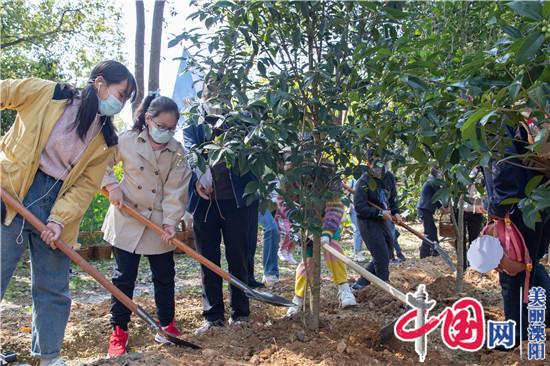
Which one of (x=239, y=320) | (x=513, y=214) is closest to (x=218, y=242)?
(x=239, y=320)

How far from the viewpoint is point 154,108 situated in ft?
10.9

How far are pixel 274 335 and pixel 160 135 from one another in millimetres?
1439

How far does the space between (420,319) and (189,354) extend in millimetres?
1296

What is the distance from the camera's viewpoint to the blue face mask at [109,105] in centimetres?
291

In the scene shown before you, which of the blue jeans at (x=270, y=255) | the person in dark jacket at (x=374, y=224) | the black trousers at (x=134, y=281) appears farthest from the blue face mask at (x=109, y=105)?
the blue jeans at (x=270, y=255)

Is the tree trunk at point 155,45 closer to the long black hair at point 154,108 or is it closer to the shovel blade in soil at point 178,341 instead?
the long black hair at point 154,108

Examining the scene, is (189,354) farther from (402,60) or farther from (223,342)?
(402,60)

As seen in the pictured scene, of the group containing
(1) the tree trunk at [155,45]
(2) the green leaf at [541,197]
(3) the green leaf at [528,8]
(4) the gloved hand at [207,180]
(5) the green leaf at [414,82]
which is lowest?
(2) the green leaf at [541,197]

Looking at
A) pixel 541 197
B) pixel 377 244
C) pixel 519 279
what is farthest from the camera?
pixel 377 244

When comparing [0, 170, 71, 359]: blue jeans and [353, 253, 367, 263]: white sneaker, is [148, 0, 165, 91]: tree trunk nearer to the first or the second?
[353, 253, 367, 263]: white sneaker

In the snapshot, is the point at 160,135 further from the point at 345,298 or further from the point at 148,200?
the point at 345,298

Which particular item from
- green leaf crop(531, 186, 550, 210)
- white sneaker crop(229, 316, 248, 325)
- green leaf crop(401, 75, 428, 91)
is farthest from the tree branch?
green leaf crop(531, 186, 550, 210)

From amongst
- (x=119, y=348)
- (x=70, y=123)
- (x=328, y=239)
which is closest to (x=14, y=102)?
(x=70, y=123)

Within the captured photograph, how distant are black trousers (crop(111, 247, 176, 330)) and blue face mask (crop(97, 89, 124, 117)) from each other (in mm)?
933
